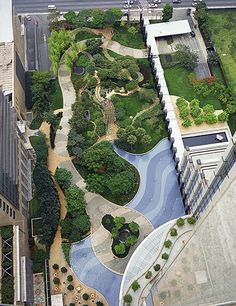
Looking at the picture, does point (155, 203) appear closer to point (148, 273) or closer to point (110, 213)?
point (110, 213)

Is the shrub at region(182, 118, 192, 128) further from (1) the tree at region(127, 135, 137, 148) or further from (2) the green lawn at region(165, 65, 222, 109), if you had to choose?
(1) the tree at region(127, 135, 137, 148)

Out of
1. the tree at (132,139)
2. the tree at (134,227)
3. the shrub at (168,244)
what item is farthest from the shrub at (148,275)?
the tree at (132,139)

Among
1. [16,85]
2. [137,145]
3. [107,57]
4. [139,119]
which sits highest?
[107,57]

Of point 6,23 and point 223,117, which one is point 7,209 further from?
point 223,117

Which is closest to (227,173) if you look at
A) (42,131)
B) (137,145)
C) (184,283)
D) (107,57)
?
(184,283)

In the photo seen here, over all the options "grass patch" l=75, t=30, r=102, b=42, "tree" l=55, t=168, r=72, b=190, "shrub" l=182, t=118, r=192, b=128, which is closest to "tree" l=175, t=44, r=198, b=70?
"shrub" l=182, t=118, r=192, b=128

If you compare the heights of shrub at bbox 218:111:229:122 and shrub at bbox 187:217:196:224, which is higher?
shrub at bbox 218:111:229:122

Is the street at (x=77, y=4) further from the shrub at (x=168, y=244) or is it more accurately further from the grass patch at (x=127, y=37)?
the shrub at (x=168, y=244)
